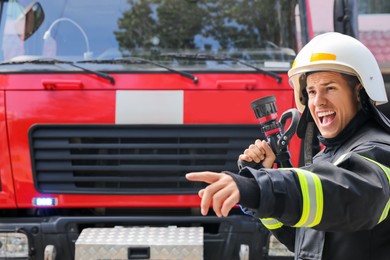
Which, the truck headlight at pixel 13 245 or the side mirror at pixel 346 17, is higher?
the side mirror at pixel 346 17

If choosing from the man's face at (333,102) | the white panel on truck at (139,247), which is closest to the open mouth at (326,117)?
the man's face at (333,102)

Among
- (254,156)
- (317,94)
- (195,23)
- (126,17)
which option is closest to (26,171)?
(126,17)

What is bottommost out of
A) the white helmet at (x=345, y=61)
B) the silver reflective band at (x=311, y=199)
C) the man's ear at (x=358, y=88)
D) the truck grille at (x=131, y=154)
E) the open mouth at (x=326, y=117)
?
the truck grille at (x=131, y=154)

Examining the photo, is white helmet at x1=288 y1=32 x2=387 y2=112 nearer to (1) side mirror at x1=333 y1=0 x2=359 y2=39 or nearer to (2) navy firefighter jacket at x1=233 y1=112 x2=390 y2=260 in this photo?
(2) navy firefighter jacket at x1=233 y1=112 x2=390 y2=260

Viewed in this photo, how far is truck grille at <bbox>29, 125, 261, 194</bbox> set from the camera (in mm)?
3334

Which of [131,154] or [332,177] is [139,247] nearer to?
[131,154]

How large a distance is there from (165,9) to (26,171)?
57.9 inches

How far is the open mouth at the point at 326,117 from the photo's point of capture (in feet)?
5.10

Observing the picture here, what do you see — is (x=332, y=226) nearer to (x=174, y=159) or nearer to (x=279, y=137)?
(x=279, y=137)

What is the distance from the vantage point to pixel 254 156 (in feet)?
5.83

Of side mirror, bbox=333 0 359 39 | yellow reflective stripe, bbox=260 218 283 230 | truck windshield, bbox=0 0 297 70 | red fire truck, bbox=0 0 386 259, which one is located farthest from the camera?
truck windshield, bbox=0 0 297 70

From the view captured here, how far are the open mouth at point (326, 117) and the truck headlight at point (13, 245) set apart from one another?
7.51ft

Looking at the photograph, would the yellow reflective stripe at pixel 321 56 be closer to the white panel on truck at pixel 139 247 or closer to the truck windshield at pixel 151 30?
the white panel on truck at pixel 139 247

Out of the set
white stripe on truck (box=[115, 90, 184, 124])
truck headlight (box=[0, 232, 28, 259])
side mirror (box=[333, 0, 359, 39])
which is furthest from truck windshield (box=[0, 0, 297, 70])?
truck headlight (box=[0, 232, 28, 259])
